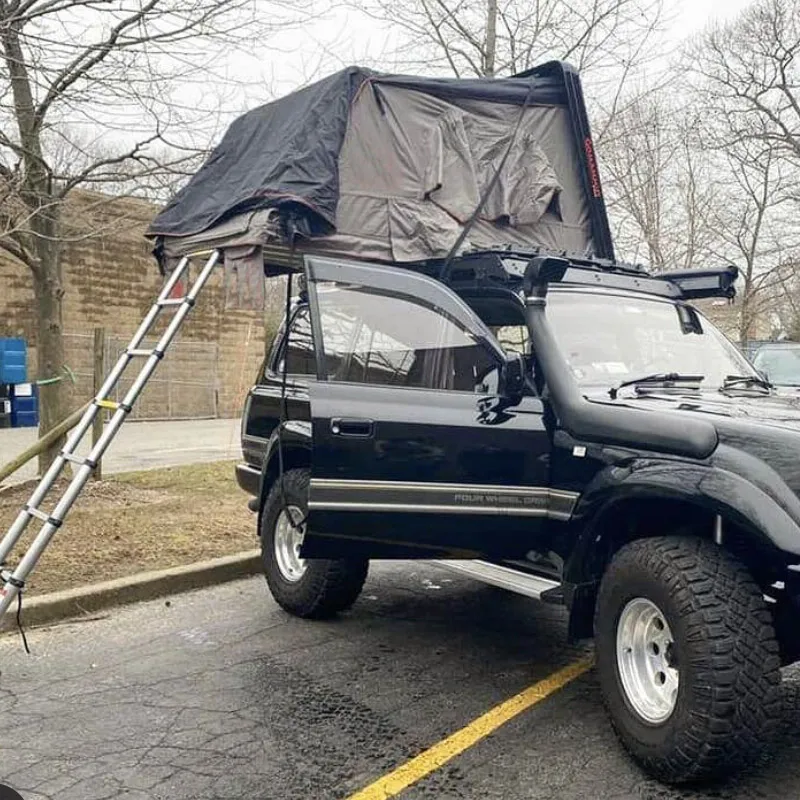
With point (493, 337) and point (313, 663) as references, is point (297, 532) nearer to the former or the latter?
point (313, 663)

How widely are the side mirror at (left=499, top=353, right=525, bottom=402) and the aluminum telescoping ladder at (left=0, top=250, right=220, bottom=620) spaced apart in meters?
1.70

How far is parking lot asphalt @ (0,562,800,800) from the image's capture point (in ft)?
11.1

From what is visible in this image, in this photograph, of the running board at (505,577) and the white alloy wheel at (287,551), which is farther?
the white alloy wheel at (287,551)

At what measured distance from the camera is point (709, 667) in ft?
10.3

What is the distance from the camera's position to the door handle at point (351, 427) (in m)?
4.18

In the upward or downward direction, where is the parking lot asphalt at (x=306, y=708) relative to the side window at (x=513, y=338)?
downward

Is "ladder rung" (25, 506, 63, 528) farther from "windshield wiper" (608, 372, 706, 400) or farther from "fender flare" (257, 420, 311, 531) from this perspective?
"windshield wiper" (608, 372, 706, 400)

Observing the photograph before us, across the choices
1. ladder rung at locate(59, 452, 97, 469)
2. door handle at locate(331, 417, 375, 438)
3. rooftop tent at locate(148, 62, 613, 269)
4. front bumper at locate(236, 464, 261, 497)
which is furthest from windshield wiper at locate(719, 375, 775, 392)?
ladder rung at locate(59, 452, 97, 469)

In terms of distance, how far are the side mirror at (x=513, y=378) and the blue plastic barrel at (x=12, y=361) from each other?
14.9m

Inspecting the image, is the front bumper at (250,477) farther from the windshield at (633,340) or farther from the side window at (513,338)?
the windshield at (633,340)

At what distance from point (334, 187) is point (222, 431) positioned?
12.6 metres

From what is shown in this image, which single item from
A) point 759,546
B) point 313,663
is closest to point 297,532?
point 313,663

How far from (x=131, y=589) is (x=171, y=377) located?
46.8 feet

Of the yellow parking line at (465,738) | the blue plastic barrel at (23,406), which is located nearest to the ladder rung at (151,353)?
the yellow parking line at (465,738)
